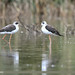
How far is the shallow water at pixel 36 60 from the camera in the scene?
6.90 meters

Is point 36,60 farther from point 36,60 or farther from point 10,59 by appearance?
point 10,59

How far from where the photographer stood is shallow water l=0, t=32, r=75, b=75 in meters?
6.90

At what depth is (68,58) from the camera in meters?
8.61

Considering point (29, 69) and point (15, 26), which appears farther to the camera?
point (15, 26)

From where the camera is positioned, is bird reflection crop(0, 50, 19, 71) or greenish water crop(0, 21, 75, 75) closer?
greenish water crop(0, 21, 75, 75)

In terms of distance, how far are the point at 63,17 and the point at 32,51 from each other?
19.8 m

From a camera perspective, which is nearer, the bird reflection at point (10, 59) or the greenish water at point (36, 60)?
the greenish water at point (36, 60)

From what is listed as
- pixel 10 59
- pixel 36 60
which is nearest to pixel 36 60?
pixel 36 60

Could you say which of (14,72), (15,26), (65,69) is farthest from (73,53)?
(15,26)

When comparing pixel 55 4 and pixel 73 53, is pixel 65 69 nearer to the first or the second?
pixel 73 53

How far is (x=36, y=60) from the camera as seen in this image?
8.27 m

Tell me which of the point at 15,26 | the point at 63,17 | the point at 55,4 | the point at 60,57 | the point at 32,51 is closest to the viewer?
the point at 60,57

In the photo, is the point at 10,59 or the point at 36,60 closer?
the point at 36,60

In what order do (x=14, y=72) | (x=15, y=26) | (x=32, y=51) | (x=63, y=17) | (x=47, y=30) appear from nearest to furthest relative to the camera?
(x=14, y=72) < (x=32, y=51) < (x=47, y=30) < (x=15, y=26) < (x=63, y=17)
